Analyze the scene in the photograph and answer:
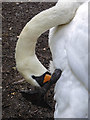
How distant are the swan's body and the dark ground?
2.38 feet

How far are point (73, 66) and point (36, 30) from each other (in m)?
0.48

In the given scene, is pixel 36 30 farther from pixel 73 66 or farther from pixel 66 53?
pixel 73 66

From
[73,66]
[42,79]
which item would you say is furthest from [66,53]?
[42,79]

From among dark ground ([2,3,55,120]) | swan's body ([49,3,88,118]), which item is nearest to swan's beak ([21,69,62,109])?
swan's body ([49,3,88,118])

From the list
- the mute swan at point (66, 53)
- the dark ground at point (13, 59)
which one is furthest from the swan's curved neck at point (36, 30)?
the dark ground at point (13, 59)

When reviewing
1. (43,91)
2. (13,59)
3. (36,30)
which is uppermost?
(36,30)

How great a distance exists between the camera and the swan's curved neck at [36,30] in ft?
7.41

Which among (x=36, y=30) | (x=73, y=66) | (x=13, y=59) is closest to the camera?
(x=73, y=66)

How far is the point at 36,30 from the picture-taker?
7.54ft

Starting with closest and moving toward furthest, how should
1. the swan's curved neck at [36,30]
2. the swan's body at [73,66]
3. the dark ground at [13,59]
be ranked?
the swan's body at [73,66] → the swan's curved neck at [36,30] → the dark ground at [13,59]

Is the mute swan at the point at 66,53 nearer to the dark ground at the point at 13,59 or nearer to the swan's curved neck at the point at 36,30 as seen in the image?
the swan's curved neck at the point at 36,30

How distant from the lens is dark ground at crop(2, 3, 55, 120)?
9.56ft

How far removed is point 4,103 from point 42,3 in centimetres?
224

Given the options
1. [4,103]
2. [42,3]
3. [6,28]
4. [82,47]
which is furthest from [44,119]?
[42,3]
